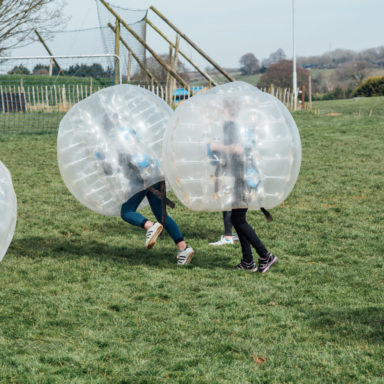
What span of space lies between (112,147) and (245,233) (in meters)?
1.51

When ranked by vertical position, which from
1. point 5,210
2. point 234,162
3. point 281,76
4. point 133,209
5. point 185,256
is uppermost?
point 234,162

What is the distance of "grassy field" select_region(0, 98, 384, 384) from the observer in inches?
148

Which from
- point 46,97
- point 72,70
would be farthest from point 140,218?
point 72,70

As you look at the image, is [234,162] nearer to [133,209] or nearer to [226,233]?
[133,209]

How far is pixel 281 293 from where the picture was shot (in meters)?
5.12

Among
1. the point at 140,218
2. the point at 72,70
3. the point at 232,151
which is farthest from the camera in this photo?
the point at 72,70

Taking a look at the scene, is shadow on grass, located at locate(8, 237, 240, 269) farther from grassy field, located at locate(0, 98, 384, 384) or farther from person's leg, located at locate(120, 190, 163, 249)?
person's leg, located at locate(120, 190, 163, 249)

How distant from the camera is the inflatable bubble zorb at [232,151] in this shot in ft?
15.9

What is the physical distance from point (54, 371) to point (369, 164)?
9465mm

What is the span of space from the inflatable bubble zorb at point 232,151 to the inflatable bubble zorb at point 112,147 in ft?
1.95

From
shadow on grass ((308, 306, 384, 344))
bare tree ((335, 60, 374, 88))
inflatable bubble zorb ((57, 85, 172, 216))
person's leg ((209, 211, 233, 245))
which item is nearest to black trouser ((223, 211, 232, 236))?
person's leg ((209, 211, 233, 245))

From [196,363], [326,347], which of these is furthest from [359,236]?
[196,363]

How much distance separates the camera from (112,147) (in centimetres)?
561

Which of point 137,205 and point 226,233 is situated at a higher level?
point 137,205
